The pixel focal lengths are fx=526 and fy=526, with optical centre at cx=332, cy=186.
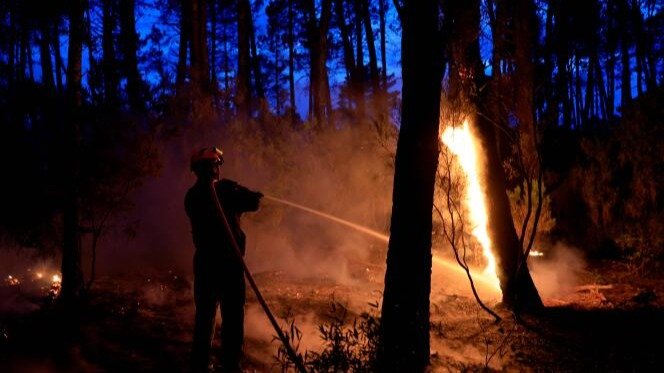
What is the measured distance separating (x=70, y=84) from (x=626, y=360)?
27.1 ft

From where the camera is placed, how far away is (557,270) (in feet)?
38.5

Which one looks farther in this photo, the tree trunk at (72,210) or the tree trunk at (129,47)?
the tree trunk at (129,47)

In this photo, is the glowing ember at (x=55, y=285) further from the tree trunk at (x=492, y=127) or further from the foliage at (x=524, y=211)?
the foliage at (x=524, y=211)

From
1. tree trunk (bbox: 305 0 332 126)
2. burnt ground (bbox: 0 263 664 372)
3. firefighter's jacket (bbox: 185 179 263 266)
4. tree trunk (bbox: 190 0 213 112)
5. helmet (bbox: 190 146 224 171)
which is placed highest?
tree trunk (bbox: 305 0 332 126)

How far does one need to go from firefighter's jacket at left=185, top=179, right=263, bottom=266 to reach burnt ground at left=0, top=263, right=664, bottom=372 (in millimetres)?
910

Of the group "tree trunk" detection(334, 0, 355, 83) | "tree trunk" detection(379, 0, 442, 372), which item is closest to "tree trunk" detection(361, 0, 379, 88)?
"tree trunk" detection(334, 0, 355, 83)

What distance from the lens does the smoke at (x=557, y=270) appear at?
33.6 ft

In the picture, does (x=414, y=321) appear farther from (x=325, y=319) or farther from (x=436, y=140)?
(x=325, y=319)

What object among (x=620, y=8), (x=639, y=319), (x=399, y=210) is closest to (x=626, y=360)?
(x=639, y=319)

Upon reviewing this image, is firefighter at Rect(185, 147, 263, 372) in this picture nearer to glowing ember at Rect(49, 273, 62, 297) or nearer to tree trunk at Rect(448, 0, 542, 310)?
tree trunk at Rect(448, 0, 542, 310)

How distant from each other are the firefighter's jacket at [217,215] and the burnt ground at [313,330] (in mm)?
910

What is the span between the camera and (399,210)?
16.9 feet

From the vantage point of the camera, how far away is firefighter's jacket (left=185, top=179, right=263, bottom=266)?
4914 mm

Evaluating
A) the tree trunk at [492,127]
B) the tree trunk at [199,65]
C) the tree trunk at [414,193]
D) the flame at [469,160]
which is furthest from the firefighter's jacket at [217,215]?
the tree trunk at [199,65]
